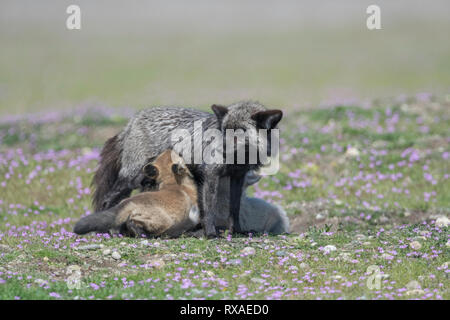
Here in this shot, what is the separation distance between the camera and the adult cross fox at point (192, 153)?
1006 cm

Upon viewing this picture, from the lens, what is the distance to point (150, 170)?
1070cm

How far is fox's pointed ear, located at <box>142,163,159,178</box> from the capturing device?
10.7m

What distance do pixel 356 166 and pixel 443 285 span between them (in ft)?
25.8

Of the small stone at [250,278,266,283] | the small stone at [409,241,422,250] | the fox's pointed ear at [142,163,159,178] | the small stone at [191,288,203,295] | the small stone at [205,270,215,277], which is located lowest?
the small stone at [409,241,422,250]

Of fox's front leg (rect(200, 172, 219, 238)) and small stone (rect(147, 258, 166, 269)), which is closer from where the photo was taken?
small stone (rect(147, 258, 166, 269))

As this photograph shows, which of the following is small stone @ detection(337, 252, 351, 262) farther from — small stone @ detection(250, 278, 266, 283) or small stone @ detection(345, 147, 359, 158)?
small stone @ detection(345, 147, 359, 158)

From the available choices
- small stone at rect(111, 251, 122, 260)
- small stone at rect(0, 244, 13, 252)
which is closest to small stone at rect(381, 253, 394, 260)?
small stone at rect(111, 251, 122, 260)

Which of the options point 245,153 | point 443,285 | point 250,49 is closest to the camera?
point 443,285

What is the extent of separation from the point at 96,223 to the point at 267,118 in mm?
2924

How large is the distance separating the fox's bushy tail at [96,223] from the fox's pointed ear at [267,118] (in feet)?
8.30

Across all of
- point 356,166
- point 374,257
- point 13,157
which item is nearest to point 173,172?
point 374,257

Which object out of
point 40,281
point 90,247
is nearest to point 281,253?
point 90,247
